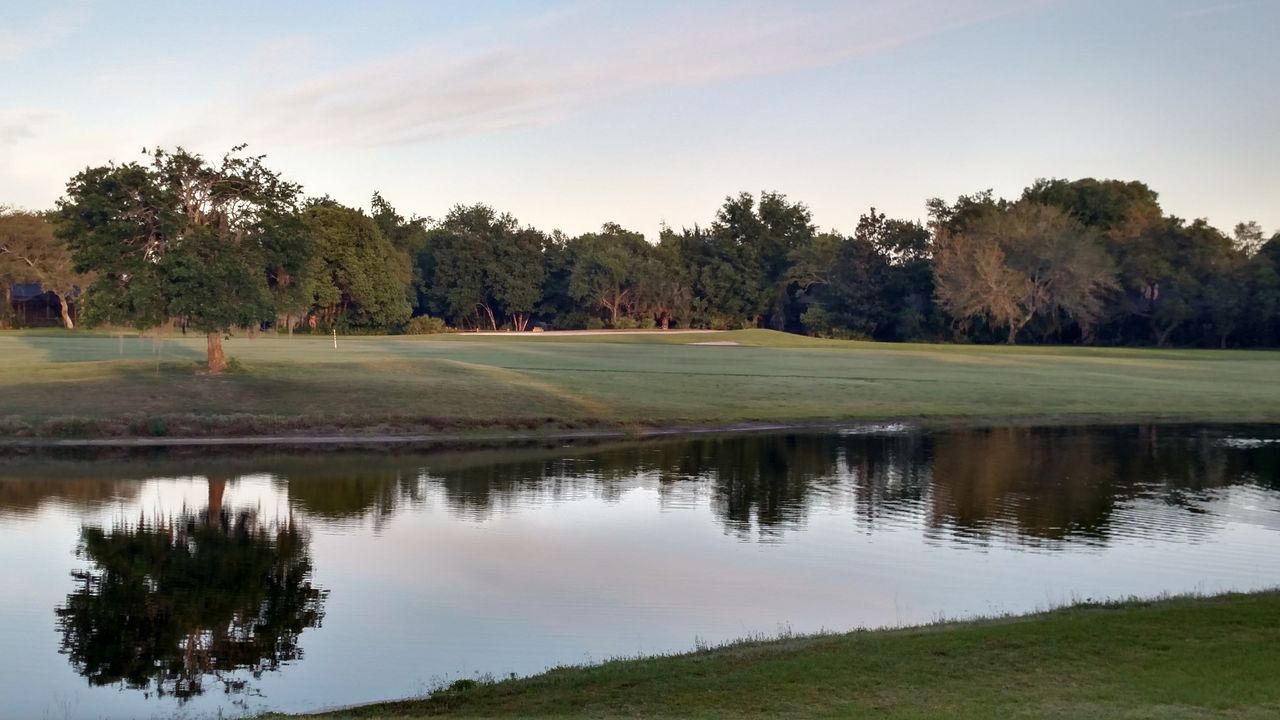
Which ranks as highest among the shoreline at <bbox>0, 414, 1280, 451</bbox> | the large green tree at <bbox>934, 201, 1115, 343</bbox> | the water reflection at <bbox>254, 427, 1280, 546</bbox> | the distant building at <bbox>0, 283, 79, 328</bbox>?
the large green tree at <bbox>934, 201, 1115, 343</bbox>

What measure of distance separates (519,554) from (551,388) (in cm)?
2529

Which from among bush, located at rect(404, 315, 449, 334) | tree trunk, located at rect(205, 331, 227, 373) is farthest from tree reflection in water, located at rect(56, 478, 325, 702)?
bush, located at rect(404, 315, 449, 334)

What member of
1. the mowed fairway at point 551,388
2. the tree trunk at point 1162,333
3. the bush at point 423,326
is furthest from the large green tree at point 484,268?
the tree trunk at point 1162,333

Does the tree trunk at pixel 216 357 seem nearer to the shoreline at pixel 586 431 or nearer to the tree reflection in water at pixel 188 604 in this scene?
the shoreline at pixel 586 431

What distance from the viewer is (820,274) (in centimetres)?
12194

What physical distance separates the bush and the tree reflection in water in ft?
283

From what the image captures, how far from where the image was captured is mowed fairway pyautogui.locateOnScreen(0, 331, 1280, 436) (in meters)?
37.5

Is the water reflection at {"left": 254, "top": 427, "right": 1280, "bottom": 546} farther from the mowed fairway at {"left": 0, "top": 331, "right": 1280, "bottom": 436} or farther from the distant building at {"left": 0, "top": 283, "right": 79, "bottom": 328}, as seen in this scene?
the distant building at {"left": 0, "top": 283, "right": 79, "bottom": 328}

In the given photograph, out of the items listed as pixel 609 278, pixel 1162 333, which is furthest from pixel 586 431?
pixel 609 278

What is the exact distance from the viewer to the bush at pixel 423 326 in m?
109

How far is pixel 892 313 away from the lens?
11494cm

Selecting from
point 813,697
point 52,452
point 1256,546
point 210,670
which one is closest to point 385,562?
point 210,670

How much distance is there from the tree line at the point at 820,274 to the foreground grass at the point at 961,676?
32317 mm

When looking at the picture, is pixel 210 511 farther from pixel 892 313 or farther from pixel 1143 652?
pixel 892 313
